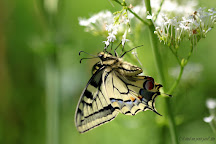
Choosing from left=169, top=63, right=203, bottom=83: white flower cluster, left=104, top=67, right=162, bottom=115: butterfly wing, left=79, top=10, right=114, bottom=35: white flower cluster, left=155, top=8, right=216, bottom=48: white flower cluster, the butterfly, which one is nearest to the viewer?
left=155, top=8, right=216, bottom=48: white flower cluster

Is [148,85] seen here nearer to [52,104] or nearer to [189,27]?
[189,27]

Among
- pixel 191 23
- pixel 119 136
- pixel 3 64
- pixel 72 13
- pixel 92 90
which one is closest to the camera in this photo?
pixel 191 23

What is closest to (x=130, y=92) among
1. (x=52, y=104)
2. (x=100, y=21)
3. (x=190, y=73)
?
(x=100, y=21)

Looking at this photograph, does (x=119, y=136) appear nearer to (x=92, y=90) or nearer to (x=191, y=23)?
(x=92, y=90)

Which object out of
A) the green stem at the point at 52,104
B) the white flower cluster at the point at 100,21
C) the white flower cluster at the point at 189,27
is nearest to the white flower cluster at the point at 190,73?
the white flower cluster at the point at 100,21

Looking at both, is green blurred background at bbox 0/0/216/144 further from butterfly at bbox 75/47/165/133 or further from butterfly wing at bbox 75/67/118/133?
butterfly wing at bbox 75/67/118/133

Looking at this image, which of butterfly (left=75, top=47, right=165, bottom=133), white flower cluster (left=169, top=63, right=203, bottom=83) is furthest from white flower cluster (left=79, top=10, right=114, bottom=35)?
white flower cluster (left=169, top=63, right=203, bottom=83)

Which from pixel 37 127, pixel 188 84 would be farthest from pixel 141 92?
pixel 37 127

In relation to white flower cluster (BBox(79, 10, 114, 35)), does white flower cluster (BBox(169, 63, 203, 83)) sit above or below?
below

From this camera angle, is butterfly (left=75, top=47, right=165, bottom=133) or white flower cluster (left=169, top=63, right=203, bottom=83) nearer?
butterfly (left=75, top=47, right=165, bottom=133)
